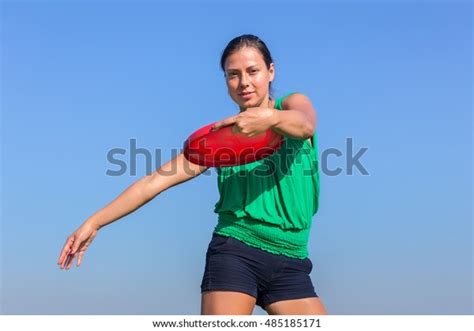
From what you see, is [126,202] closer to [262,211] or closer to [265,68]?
[262,211]

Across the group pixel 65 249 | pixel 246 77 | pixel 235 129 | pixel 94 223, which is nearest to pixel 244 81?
pixel 246 77

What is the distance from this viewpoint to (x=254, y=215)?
5195mm

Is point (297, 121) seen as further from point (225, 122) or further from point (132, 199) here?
point (132, 199)

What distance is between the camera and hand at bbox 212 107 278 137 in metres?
4.12

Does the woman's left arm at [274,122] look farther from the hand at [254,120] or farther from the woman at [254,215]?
the woman at [254,215]

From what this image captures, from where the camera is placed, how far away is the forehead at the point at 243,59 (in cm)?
547

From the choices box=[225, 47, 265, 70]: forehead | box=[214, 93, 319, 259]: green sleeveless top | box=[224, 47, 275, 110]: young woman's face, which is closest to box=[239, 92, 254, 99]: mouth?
box=[224, 47, 275, 110]: young woman's face

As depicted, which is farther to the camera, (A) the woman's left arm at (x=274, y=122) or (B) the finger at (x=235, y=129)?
(B) the finger at (x=235, y=129)

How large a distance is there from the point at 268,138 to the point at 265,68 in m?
0.97

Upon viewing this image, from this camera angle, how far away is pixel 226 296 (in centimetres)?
507

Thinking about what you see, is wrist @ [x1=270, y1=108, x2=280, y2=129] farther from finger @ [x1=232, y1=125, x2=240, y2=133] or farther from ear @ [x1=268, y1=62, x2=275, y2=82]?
ear @ [x1=268, y1=62, x2=275, y2=82]

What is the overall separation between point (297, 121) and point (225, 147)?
65 cm

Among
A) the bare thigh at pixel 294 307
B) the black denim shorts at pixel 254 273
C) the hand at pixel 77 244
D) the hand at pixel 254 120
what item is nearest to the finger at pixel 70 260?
the hand at pixel 77 244

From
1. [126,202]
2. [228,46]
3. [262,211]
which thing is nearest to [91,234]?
[126,202]
